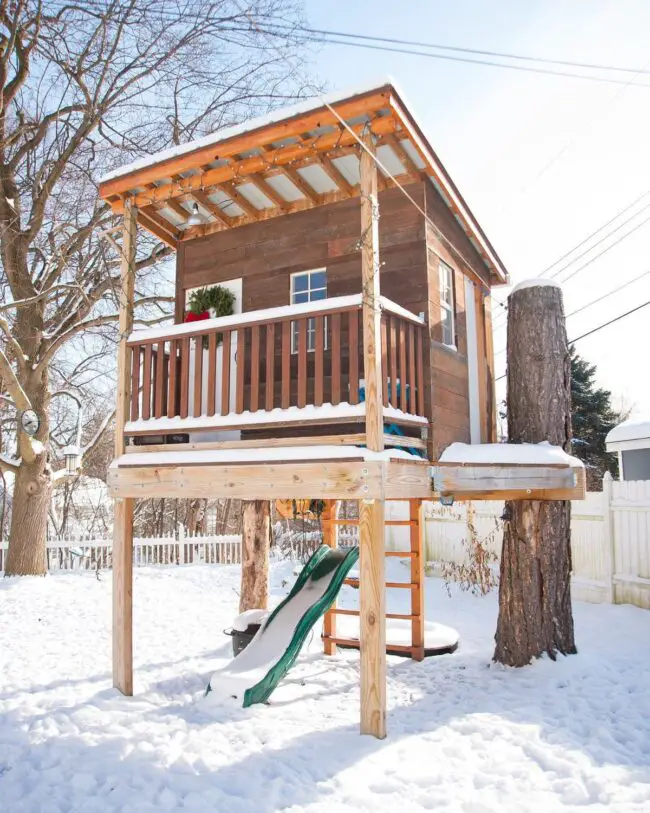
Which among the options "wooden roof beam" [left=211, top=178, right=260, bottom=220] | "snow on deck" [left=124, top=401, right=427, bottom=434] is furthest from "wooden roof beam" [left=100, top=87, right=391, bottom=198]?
"snow on deck" [left=124, top=401, right=427, bottom=434]

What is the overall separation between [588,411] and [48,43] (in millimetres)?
19416

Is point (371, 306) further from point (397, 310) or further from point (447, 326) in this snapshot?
point (447, 326)

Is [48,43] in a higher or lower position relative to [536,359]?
higher

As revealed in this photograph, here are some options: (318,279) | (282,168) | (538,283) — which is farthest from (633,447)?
(282,168)

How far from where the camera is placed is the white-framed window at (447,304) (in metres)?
6.71

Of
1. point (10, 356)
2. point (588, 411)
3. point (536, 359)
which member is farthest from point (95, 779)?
point (588, 411)

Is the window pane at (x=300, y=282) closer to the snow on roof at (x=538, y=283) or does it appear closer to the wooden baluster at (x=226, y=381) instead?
the wooden baluster at (x=226, y=381)

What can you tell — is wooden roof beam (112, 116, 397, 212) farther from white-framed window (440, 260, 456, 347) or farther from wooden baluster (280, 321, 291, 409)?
white-framed window (440, 260, 456, 347)

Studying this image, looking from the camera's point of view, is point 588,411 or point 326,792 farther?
point 588,411

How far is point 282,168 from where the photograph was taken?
5.98 m

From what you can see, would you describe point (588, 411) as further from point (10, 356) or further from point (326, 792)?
point (326, 792)

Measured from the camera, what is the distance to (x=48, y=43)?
471 inches

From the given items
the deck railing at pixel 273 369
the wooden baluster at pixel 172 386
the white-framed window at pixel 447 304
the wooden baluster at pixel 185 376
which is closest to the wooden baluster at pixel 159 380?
the deck railing at pixel 273 369

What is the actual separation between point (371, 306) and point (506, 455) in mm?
1988
